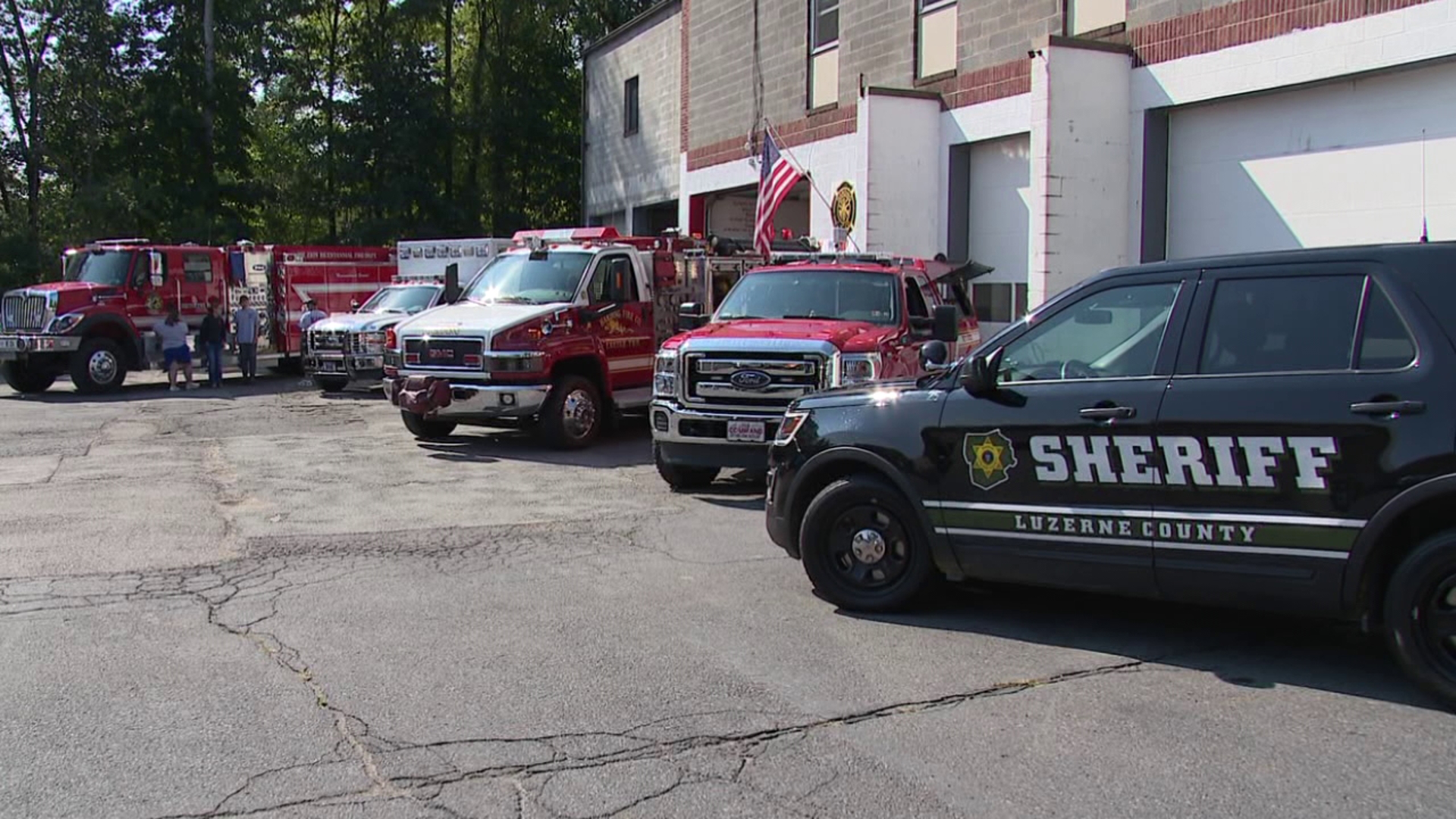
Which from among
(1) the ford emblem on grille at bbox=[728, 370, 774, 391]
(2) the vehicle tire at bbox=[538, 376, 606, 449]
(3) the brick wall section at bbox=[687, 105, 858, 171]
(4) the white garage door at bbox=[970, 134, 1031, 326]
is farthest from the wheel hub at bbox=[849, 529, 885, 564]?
(3) the brick wall section at bbox=[687, 105, 858, 171]

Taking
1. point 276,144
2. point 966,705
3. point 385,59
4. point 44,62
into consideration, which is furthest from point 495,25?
point 966,705

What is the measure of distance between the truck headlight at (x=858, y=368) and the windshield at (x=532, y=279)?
5.03 metres

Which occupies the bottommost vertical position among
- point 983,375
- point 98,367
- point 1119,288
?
point 98,367

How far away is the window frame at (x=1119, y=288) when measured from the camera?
19.3 feet

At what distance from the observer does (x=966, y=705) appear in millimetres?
5324

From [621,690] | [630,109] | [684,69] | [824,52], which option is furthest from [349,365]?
[621,690]

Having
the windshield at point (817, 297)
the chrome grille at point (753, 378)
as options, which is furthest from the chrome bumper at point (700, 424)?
the windshield at point (817, 297)

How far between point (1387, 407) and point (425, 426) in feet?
37.8

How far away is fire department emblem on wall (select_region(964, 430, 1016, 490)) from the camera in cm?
Answer: 625

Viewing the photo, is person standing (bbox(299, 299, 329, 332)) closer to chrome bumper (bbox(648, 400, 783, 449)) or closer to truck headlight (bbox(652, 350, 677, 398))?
truck headlight (bbox(652, 350, 677, 398))

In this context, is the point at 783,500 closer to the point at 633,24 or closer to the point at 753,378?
the point at 753,378

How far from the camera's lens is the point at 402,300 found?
22234 mm

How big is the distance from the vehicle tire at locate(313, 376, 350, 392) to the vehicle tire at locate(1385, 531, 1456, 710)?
60.8 feet

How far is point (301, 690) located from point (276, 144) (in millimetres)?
38737
